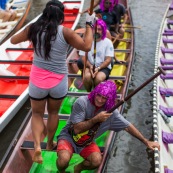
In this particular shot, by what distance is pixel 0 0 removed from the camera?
33.7 feet

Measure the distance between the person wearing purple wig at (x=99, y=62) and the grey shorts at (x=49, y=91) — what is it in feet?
5.60

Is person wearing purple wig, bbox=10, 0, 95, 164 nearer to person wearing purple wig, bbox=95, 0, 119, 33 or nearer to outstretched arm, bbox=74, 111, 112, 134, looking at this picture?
outstretched arm, bbox=74, 111, 112, 134

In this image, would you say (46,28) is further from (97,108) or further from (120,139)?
(120,139)

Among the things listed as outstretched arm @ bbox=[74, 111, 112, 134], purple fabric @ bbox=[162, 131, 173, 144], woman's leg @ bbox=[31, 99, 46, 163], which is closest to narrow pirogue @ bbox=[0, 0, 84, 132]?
woman's leg @ bbox=[31, 99, 46, 163]

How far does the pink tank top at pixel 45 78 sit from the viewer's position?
356 cm

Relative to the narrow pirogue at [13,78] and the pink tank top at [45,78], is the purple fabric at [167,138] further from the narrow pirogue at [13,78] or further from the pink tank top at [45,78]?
the narrow pirogue at [13,78]

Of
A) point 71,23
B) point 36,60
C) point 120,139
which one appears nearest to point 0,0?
point 71,23

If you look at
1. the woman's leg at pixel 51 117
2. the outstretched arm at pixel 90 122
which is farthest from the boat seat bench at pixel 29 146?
the outstretched arm at pixel 90 122

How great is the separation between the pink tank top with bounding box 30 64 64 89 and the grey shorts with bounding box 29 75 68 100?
0.04m

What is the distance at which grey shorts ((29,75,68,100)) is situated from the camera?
3590 mm

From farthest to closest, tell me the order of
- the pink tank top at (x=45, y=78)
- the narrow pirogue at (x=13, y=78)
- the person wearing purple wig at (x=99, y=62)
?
the narrow pirogue at (x=13, y=78) < the person wearing purple wig at (x=99, y=62) < the pink tank top at (x=45, y=78)

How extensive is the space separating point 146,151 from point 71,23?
5.03 metres

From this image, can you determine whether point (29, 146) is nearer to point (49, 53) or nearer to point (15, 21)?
point (49, 53)

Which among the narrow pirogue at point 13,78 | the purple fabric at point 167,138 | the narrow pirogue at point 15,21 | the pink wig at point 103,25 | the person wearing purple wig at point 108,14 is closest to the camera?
the purple fabric at point 167,138
